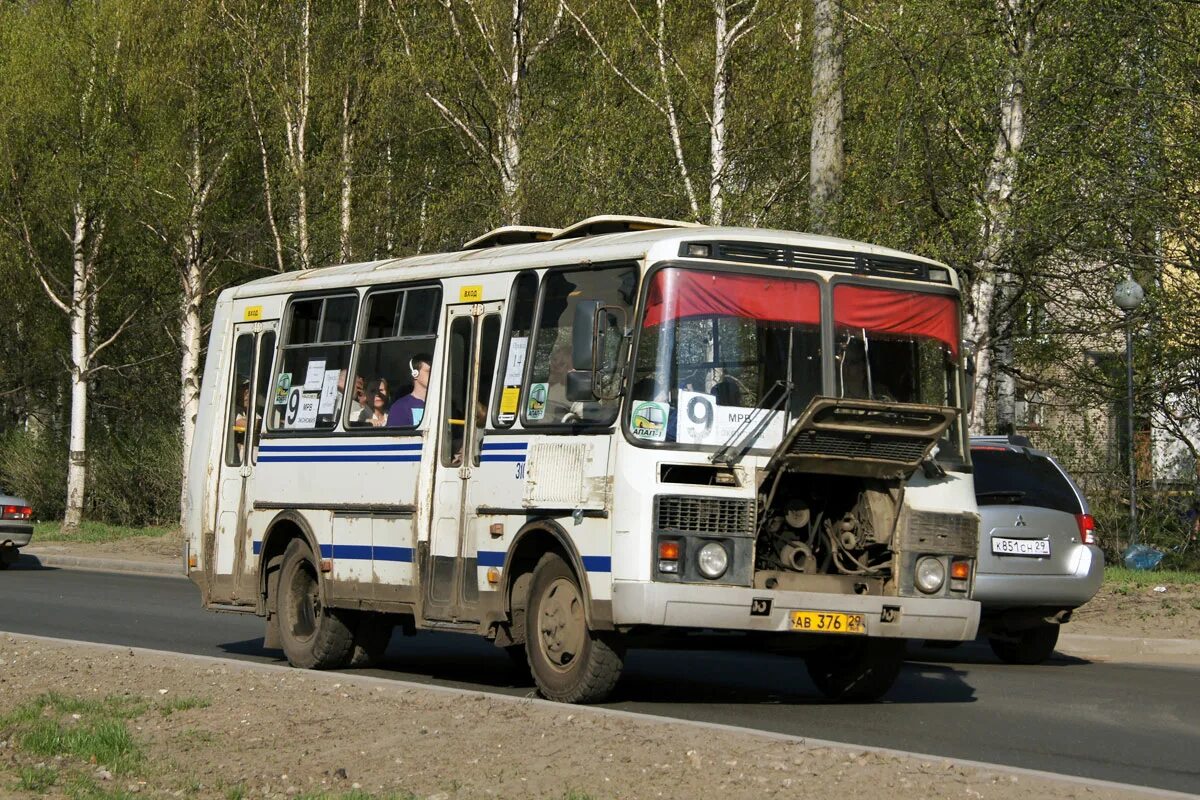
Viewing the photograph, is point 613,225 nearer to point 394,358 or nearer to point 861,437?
point 394,358

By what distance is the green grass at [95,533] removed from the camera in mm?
35938

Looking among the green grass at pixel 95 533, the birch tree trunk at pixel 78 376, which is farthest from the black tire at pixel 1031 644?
the birch tree trunk at pixel 78 376

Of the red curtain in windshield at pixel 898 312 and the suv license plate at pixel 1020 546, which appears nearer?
the red curtain in windshield at pixel 898 312

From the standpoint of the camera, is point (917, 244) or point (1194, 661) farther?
point (917, 244)

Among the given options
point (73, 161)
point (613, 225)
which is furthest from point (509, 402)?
point (73, 161)

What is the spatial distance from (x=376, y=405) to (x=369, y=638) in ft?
6.29

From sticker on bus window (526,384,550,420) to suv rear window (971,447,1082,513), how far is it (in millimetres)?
4944

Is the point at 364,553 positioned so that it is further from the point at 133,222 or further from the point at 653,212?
the point at 133,222

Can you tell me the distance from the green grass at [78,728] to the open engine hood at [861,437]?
13.0 ft

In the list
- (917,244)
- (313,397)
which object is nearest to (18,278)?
(917,244)

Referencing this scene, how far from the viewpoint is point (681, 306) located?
1138cm

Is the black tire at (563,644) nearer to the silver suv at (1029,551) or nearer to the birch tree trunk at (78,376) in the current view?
the silver suv at (1029,551)

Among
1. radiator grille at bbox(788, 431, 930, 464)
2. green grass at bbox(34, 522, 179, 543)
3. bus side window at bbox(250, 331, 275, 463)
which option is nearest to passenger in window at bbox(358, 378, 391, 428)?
bus side window at bbox(250, 331, 275, 463)

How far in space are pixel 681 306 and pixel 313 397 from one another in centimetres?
435
